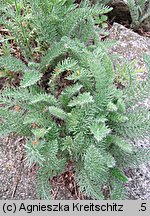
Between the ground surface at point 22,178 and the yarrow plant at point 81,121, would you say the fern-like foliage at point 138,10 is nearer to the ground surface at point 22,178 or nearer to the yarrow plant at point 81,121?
the yarrow plant at point 81,121

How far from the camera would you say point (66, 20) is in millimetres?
2412

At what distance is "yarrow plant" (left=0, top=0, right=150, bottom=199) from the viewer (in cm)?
199

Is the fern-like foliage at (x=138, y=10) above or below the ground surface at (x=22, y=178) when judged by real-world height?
above

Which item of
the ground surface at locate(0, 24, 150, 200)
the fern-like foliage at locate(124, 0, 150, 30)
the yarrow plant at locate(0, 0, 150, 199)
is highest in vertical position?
the fern-like foliage at locate(124, 0, 150, 30)

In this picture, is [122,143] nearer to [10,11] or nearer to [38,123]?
[38,123]

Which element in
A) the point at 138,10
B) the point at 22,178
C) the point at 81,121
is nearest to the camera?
the point at 81,121

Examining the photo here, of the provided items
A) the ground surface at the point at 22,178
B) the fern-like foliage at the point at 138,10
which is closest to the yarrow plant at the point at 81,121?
the ground surface at the point at 22,178

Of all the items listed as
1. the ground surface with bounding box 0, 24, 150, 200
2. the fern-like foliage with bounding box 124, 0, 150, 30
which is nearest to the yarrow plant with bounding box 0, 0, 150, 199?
the ground surface with bounding box 0, 24, 150, 200

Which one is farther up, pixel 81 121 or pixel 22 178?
pixel 81 121

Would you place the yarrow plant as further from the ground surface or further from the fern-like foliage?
the fern-like foliage

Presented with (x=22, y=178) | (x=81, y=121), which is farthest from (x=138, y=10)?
(x=22, y=178)

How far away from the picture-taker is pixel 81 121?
2047 millimetres

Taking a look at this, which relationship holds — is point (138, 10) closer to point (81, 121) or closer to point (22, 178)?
point (81, 121)

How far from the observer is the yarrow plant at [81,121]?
1.99 meters
